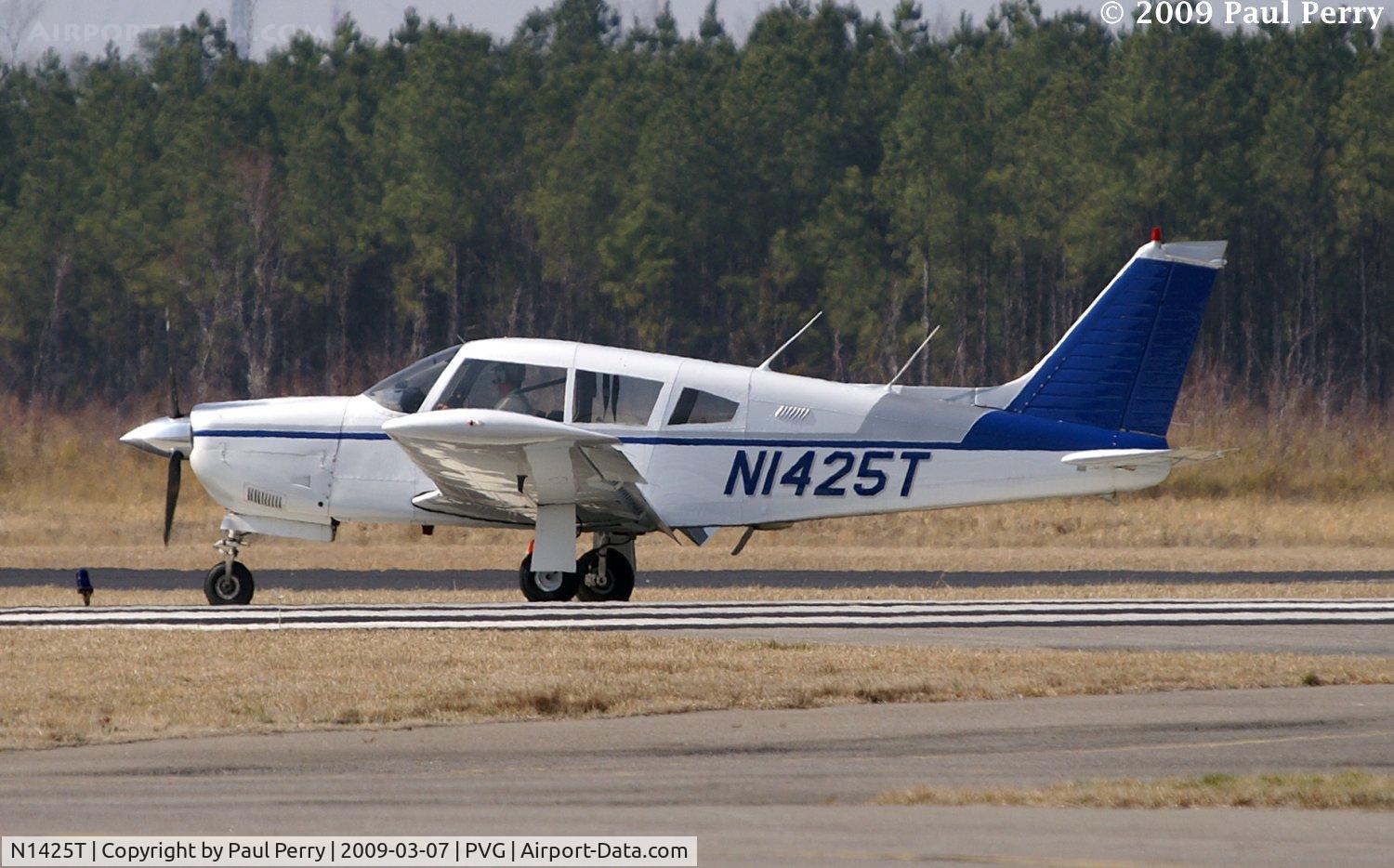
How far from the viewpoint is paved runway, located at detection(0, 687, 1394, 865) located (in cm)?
646

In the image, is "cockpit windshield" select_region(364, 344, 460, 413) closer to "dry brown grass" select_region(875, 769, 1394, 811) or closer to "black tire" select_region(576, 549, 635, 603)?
"black tire" select_region(576, 549, 635, 603)

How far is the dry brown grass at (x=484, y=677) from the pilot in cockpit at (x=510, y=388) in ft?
9.95

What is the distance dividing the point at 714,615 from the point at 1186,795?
25.1 feet

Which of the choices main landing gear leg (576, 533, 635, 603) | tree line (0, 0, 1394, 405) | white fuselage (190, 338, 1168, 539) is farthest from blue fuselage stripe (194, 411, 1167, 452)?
tree line (0, 0, 1394, 405)

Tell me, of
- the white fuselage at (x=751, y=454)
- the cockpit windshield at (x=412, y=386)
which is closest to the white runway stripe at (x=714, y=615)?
the white fuselage at (x=751, y=454)

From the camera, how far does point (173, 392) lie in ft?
56.6

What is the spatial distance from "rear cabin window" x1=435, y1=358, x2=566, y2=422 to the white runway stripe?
173 cm

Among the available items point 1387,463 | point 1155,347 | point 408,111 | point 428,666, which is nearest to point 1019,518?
→ point 1387,463

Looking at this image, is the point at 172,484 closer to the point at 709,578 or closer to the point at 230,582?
the point at 230,582

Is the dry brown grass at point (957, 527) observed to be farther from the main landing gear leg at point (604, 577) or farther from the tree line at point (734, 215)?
the tree line at point (734, 215)

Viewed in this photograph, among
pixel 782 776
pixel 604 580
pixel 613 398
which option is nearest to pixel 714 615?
pixel 604 580

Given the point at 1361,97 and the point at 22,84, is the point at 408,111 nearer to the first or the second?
the point at 22,84

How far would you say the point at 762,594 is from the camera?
18.3 meters

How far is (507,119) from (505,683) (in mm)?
45228
